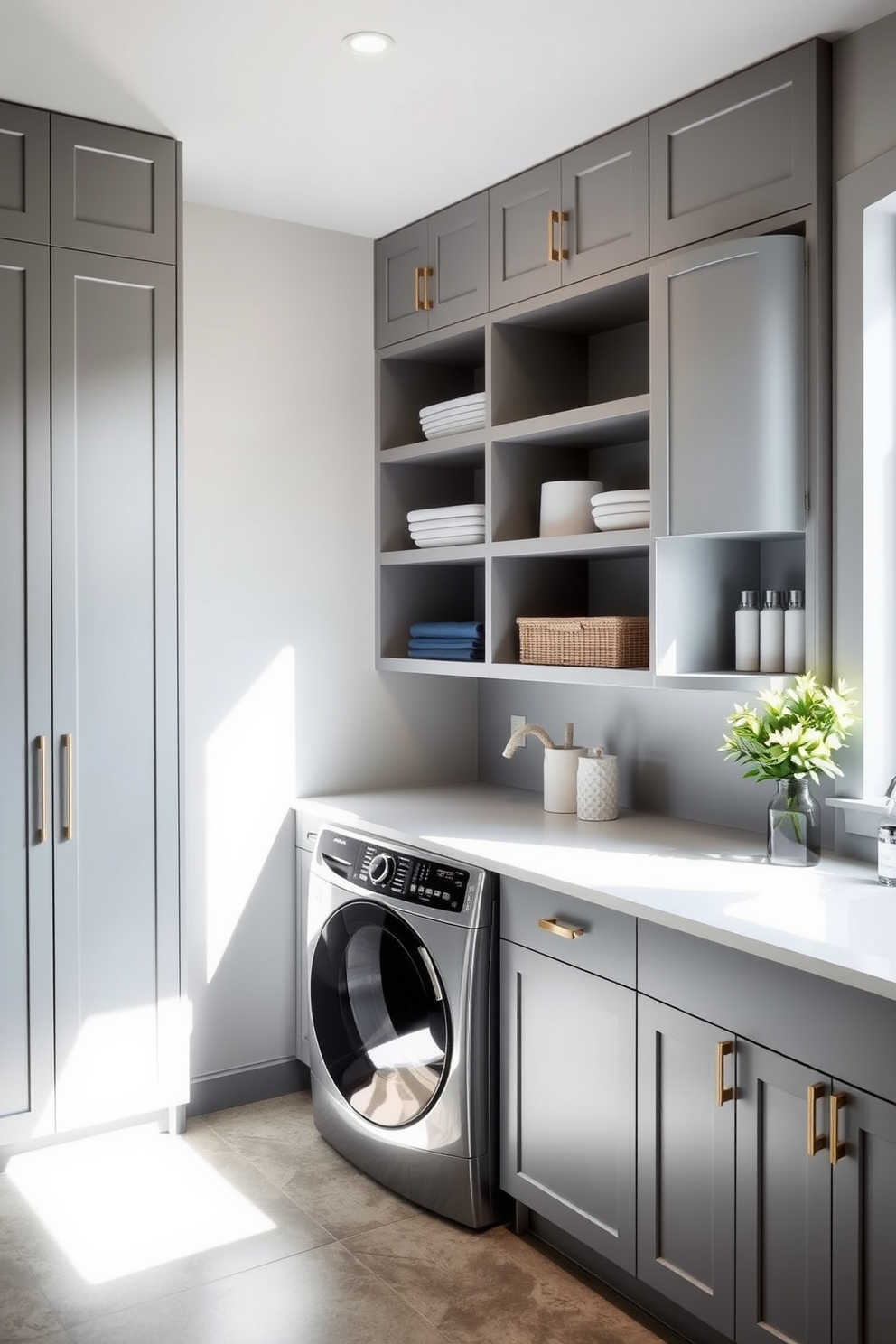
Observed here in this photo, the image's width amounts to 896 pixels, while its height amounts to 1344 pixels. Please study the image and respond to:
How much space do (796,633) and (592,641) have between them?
0.57 metres

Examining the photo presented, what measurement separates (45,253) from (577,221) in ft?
4.27

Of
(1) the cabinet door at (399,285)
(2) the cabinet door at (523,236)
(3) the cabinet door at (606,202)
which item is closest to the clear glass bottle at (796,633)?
(3) the cabinet door at (606,202)

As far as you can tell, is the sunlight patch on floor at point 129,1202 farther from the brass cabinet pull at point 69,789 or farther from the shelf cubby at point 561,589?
the shelf cubby at point 561,589

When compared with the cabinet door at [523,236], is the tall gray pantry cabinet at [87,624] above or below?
below

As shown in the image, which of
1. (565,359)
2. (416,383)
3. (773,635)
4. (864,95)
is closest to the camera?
(864,95)

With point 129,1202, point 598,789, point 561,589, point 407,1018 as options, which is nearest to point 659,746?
point 598,789

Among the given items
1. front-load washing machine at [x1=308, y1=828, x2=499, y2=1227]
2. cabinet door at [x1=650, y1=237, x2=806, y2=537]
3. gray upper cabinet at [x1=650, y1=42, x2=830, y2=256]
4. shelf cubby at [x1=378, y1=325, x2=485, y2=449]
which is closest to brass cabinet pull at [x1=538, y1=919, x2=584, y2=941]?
front-load washing machine at [x1=308, y1=828, x2=499, y2=1227]

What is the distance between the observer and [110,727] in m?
2.87

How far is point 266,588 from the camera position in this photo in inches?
131

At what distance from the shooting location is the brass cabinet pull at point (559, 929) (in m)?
2.30

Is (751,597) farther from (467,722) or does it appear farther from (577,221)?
(467,722)

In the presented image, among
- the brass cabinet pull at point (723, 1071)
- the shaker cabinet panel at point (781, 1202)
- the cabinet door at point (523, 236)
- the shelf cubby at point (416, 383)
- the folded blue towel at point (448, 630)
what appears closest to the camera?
the shaker cabinet panel at point (781, 1202)

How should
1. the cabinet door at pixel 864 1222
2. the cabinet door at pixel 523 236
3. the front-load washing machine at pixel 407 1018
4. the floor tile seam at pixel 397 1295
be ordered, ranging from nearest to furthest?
the cabinet door at pixel 864 1222 < the floor tile seam at pixel 397 1295 < the front-load washing machine at pixel 407 1018 < the cabinet door at pixel 523 236

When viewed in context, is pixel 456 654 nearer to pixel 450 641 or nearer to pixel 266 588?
pixel 450 641
